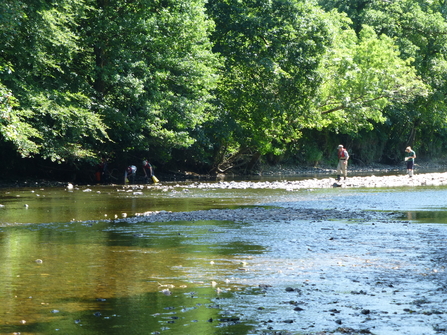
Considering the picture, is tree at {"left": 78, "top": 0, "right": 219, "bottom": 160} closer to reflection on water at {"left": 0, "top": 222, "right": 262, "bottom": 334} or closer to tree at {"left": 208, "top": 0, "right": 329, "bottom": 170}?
tree at {"left": 208, "top": 0, "right": 329, "bottom": 170}

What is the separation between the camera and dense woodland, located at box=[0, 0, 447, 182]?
2838cm

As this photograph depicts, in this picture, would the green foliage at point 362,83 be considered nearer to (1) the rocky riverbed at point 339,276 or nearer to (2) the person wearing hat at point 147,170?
(2) the person wearing hat at point 147,170

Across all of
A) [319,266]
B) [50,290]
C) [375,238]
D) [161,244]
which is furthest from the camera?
[375,238]

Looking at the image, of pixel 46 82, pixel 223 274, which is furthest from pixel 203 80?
pixel 223 274

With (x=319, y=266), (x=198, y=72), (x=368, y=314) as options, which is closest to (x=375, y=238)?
(x=319, y=266)

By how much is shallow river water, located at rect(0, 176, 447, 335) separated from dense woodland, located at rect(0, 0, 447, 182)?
31.0 ft

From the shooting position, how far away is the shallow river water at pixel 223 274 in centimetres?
680

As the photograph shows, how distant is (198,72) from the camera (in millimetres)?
35250

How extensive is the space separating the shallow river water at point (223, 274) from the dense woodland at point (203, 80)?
372 inches

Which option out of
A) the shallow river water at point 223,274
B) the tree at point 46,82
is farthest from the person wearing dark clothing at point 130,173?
the shallow river water at point 223,274

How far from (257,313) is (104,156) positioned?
96.9ft

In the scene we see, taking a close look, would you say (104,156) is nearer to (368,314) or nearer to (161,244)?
(161,244)

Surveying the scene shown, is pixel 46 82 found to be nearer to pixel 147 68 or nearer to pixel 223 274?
pixel 147 68

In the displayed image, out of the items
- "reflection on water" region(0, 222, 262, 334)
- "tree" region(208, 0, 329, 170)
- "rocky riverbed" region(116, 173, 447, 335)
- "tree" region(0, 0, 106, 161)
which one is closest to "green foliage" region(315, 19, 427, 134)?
"tree" region(208, 0, 329, 170)
